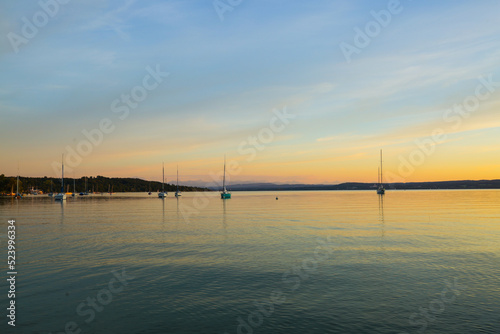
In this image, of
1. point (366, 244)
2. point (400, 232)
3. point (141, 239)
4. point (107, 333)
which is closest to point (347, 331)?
point (107, 333)

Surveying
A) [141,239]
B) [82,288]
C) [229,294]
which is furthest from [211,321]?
[141,239]

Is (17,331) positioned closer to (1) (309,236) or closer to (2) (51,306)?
(2) (51,306)

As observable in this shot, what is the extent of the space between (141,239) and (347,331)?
33.8m

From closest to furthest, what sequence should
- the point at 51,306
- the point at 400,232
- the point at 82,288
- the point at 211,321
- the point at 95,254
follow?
the point at 211,321 → the point at 51,306 → the point at 82,288 → the point at 95,254 → the point at 400,232

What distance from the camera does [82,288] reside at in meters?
23.1

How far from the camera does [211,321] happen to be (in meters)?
17.6

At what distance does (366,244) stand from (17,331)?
3326 cm

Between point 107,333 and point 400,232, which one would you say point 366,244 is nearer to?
point 400,232

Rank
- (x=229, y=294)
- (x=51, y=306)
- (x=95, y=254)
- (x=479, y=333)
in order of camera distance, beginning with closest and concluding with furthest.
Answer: (x=479, y=333), (x=51, y=306), (x=229, y=294), (x=95, y=254)

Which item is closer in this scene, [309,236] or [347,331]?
[347,331]

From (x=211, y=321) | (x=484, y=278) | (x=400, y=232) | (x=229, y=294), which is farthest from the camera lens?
(x=400, y=232)

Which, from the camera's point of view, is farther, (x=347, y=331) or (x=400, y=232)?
(x=400, y=232)

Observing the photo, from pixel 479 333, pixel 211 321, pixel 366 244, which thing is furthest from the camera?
pixel 366 244

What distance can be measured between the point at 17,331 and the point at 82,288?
22.2ft
